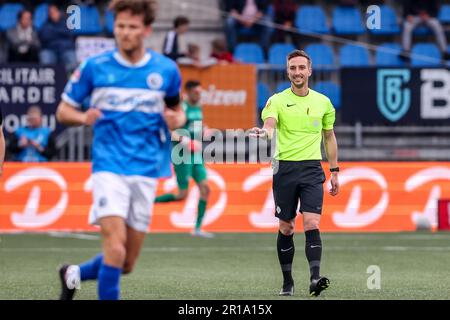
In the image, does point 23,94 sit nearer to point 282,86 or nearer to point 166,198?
point 166,198

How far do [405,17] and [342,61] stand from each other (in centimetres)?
197

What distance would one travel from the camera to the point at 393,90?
23.8 m

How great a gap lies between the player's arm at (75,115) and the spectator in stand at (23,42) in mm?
15478

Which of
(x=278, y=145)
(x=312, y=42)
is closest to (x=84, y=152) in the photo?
(x=312, y=42)

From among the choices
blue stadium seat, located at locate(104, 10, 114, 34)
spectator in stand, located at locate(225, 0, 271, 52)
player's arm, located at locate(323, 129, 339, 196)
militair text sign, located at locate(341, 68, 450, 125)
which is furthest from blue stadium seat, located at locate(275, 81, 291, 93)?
player's arm, located at locate(323, 129, 339, 196)

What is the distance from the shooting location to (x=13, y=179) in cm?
2145

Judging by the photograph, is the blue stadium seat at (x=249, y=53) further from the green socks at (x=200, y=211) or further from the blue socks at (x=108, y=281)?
the blue socks at (x=108, y=281)

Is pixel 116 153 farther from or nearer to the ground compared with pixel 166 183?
farther from the ground

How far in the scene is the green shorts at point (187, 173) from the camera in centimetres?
2006

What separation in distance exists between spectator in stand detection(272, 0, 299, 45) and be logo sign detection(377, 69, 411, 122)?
3.06 meters

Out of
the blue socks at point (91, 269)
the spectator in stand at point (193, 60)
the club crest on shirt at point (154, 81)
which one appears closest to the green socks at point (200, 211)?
the spectator in stand at point (193, 60)

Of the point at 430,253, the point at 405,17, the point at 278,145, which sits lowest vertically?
the point at 430,253

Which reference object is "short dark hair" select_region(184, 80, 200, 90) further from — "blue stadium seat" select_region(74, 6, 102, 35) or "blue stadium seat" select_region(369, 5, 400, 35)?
"blue stadium seat" select_region(369, 5, 400, 35)
